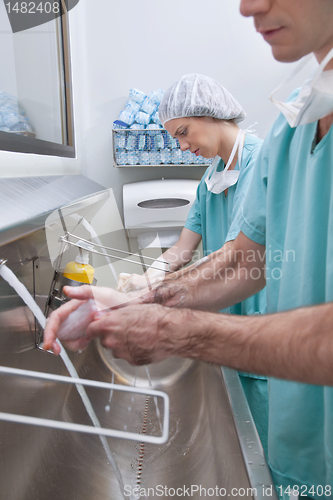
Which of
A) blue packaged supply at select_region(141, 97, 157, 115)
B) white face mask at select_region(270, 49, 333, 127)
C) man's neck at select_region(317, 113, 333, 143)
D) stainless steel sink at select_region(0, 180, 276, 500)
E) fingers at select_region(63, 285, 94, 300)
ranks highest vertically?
blue packaged supply at select_region(141, 97, 157, 115)

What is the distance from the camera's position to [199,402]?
39.6 inches

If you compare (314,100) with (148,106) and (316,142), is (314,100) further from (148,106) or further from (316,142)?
(148,106)

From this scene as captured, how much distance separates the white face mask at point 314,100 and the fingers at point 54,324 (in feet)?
1.61

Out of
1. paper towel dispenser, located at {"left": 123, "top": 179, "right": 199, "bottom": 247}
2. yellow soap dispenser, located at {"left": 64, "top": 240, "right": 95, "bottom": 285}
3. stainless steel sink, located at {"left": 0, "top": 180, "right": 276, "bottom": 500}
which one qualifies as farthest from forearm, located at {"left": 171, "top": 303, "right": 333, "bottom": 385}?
paper towel dispenser, located at {"left": 123, "top": 179, "right": 199, "bottom": 247}

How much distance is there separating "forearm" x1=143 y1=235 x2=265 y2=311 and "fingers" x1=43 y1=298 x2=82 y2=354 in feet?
0.95

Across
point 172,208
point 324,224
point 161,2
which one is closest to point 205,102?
point 172,208

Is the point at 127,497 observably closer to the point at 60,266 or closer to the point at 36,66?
the point at 60,266

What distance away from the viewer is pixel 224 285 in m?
0.84

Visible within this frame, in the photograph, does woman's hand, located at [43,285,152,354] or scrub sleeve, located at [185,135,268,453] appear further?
scrub sleeve, located at [185,135,268,453]

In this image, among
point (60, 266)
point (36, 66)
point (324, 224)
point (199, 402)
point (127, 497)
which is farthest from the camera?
point (36, 66)

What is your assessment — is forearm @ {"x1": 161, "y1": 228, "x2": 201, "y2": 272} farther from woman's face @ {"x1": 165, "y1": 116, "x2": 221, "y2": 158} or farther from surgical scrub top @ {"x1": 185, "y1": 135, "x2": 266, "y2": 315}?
woman's face @ {"x1": 165, "y1": 116, "x2": 221, "y2": 158}

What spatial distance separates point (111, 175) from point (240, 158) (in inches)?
40.5

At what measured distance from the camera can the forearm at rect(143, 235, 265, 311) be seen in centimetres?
83

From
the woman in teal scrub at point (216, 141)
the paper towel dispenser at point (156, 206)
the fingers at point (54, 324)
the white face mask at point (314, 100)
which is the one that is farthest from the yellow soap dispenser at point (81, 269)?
the paper towel dispenser at point (156, 206)
